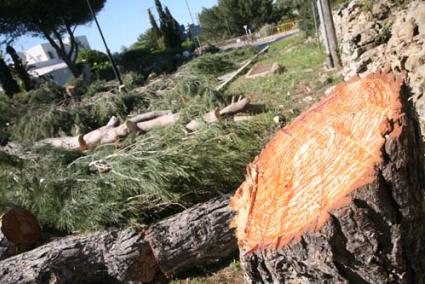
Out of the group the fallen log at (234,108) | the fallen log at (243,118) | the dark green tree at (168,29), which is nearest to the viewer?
the fallen log at (243,118)

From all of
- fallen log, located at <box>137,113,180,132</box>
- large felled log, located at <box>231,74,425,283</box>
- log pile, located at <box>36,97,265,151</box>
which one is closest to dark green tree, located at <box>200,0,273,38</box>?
log pile, located at <box>36,97,265,151</box>

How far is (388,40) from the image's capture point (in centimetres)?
486

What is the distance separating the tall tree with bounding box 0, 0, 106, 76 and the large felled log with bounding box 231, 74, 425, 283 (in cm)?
2210

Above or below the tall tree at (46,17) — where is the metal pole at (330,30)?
below

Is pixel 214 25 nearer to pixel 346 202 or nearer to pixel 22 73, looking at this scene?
pixel 22 73

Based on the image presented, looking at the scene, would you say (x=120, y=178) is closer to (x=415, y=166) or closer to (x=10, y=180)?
(x=10, y=180)

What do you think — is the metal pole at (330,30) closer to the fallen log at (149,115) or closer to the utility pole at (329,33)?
the utility pole at (329,33)

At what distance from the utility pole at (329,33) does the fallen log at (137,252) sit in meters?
5.70

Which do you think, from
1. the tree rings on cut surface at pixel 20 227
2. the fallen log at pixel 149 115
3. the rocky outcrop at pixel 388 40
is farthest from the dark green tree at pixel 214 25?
the tree rings on cut surface at pixel 20 227

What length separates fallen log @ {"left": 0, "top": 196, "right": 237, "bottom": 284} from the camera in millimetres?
3059

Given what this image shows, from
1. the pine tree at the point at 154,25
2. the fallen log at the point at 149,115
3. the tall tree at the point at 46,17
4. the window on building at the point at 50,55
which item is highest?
the window on building at the point at 50,55

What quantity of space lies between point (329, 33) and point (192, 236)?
20.1 ft

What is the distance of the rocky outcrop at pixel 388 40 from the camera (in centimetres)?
345

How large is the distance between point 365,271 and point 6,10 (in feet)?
76.7
